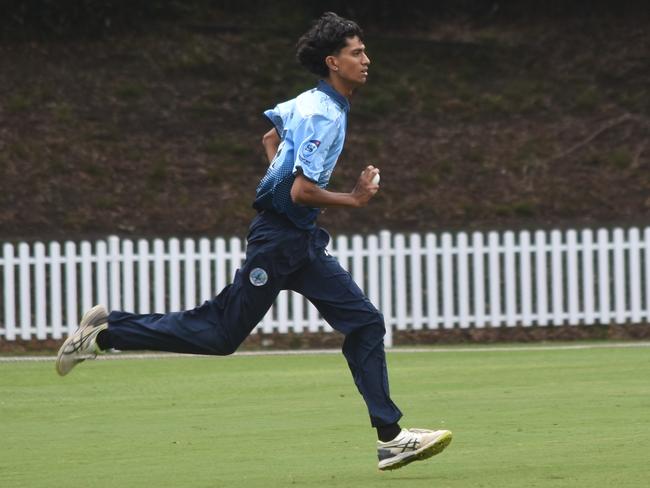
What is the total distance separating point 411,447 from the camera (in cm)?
654

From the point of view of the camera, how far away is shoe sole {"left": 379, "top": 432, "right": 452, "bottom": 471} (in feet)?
21.3

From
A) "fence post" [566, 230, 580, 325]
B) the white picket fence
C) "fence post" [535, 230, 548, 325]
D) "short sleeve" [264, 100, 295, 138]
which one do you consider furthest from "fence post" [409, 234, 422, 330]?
"short sleeve" [264, 100, 295, 138]

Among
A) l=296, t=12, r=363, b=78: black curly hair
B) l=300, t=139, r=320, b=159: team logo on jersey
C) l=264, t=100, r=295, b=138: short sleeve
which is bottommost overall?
l=300, t=139, r=320, b=159: team logo on jersey

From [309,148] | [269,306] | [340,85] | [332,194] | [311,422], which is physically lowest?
[311,422]

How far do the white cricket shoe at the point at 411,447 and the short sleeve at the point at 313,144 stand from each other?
3.97 ft

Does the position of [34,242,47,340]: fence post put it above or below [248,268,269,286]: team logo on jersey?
below

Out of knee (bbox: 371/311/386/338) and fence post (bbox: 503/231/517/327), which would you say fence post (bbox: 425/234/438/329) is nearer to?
fence post (bbox: 503/231/517/327)

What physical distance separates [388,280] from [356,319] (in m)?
9.07

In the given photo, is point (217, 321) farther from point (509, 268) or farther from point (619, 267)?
point (619, 267)

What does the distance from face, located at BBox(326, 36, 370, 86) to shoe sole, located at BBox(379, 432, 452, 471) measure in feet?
5.29

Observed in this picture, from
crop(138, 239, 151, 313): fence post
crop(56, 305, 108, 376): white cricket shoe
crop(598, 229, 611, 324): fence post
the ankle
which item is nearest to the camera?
the ankle

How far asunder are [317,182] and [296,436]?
6.84ft

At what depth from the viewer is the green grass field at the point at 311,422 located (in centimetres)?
655

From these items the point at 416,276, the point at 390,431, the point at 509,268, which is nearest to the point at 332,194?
the point at 390,431
